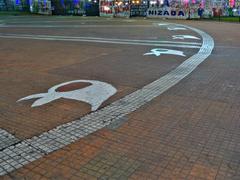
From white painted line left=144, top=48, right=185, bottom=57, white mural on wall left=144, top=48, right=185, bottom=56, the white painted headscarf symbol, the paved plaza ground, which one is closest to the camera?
the paved plaza ground

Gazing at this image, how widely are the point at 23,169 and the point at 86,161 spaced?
0.87 metres

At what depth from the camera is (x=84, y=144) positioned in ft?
17.0

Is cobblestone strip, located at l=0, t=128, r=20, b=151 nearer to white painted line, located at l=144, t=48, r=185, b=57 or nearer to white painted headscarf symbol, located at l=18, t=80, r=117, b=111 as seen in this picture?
white painted headscarf symbol, located at l=18, t=80, r=117, b=111

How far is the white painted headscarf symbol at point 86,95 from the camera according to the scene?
23.4 ft

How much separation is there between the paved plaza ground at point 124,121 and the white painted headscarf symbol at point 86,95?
50mm

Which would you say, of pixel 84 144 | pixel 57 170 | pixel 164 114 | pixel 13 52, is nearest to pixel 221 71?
pixel 164 114

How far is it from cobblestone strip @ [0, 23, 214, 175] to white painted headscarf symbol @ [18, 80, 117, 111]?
1.40 feet

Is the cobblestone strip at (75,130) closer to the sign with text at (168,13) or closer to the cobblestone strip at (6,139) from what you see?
the cobblestone strip at (6,139)

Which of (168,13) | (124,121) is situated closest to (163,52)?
(124,121)

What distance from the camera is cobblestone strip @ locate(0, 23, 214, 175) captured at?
4730 millimetres

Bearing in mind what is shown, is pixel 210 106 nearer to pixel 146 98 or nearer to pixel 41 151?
pixel 146 98

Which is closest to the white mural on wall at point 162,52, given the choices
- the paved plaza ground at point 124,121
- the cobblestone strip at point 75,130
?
the paved plaza ground at point 124,121

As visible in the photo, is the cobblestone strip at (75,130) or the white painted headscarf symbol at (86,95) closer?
the cobblestone strip at (75,130)

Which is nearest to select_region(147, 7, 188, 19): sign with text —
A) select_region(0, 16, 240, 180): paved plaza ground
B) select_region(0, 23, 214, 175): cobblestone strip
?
select_region(0, 16, 240, 180): paved plaza ground
